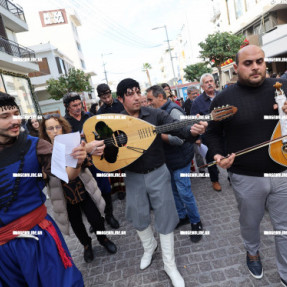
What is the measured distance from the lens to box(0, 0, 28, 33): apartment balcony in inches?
572

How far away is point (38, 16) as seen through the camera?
1503 inches

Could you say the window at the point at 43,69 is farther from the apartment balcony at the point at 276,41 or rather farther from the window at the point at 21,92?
the apartment balcony at the point at 276,41

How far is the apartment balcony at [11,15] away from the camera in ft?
47.7

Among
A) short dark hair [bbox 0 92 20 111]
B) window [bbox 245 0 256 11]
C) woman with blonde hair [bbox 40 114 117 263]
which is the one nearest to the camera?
short dark hair [bbox 0 92 20 111]

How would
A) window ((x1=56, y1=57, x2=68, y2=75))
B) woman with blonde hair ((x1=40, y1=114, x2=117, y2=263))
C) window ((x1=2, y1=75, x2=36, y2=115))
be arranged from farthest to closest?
window ((x1=56, y1=57, x2=68, y2=75)), window ((x1=2, y1=75, x2=36, y2=115)), woman with blonde hair ((x1=40, y1=114, x2=117, y2=263))

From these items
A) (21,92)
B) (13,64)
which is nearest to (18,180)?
(13,64)

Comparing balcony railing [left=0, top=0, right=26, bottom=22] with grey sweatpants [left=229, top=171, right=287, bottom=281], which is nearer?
grey sweatpants [left=229, top=171, right=287, bottom=281]

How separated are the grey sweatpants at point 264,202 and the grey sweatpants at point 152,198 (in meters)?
0.75

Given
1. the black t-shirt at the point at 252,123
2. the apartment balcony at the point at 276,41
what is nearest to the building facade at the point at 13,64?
the black t-shirt at the point at 252,123

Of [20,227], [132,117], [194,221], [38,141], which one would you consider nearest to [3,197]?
[20,227]

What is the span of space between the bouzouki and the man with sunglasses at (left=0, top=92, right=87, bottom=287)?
159 cm

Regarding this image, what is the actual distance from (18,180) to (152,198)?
4.54 feet

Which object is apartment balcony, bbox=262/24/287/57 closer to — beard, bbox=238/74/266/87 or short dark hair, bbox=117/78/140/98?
beard, bbox=238/74/266/87

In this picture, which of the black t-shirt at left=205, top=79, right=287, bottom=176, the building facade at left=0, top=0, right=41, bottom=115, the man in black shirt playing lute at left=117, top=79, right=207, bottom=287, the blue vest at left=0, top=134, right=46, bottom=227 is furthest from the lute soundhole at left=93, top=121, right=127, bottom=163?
the building facade at left=0, top=0, right=41, bottom=115
